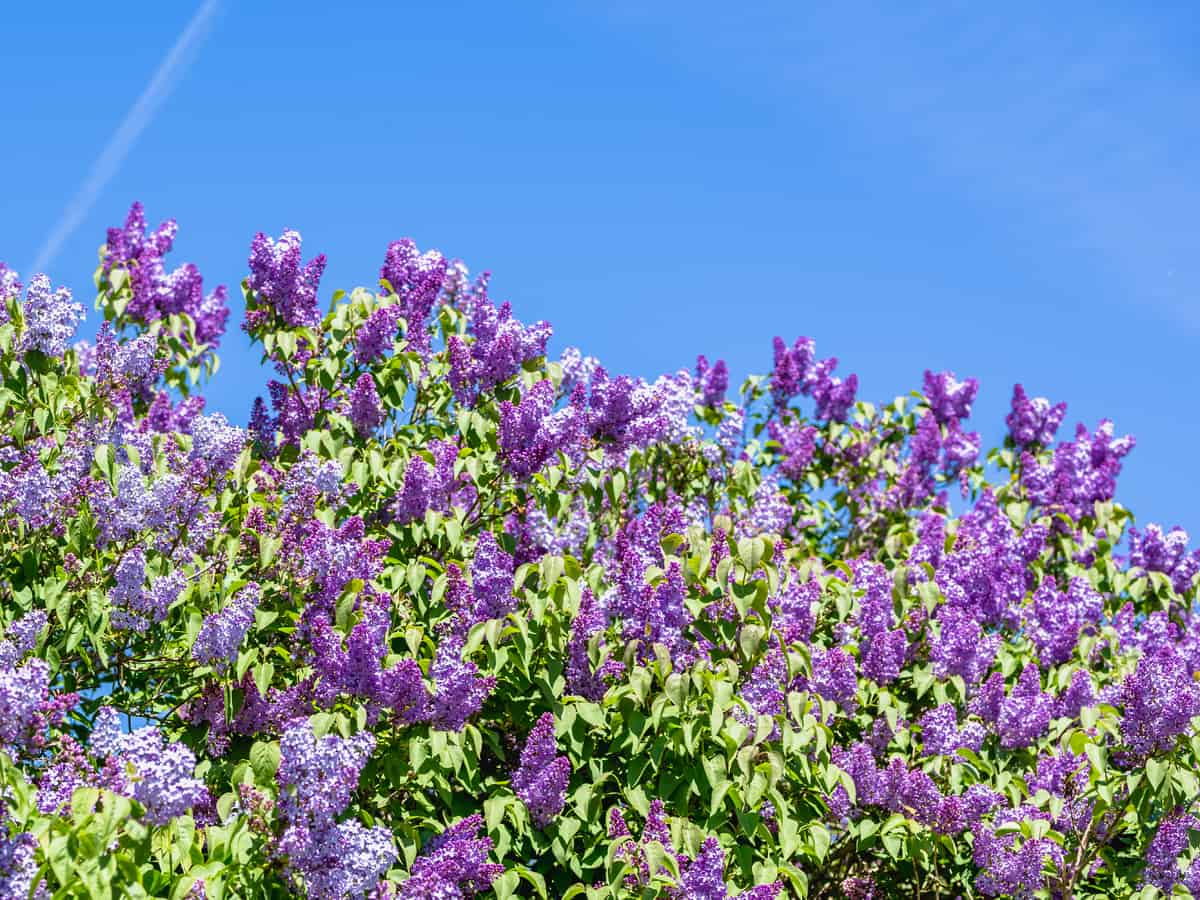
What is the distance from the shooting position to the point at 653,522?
6.85 meters

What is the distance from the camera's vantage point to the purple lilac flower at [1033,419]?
36.5 feet

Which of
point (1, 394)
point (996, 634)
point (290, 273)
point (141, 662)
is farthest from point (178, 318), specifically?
point (996, 634)

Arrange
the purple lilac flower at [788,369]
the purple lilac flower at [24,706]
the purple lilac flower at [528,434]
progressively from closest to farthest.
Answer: the purple lilac flower at [24,706] < the purple lilac flower at [528,434] < the purple lilac flower at [788,369]

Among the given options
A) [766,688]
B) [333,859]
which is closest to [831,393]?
[766,688]

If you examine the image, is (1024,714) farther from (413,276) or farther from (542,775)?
(413,276)

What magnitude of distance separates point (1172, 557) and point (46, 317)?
7149mm

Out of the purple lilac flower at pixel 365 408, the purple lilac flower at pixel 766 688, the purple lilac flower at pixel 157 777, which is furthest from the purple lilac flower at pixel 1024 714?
the purple lilac flower at pixel 157 777

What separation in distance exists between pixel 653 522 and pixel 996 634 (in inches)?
91.3

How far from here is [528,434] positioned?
22.3ft

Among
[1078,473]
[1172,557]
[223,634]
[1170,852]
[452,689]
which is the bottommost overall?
[223,634]

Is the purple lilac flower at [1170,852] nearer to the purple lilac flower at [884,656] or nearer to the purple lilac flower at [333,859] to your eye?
the purple lilac flower at [884,656]

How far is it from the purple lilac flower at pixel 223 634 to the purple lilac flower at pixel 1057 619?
4.50m

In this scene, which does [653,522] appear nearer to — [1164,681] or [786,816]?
[786,816]

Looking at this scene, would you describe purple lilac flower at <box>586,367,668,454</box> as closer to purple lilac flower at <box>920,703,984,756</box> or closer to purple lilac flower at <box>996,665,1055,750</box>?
purple lilac flower at <box>920,703,984,756</box>
